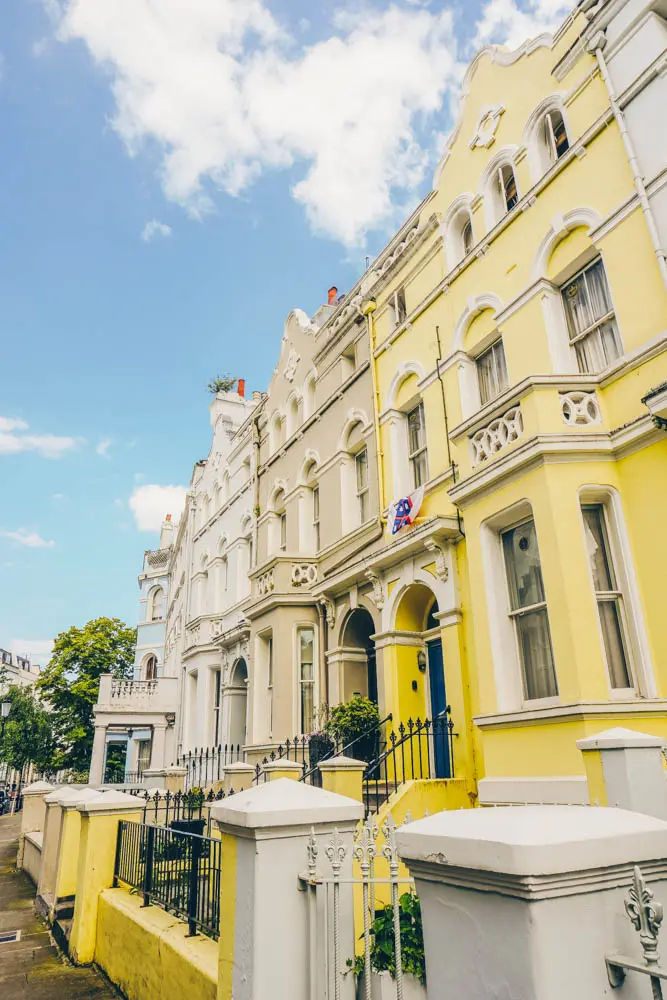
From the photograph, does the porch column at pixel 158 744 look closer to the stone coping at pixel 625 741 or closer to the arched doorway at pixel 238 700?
the arched doorway at pixel 238 700

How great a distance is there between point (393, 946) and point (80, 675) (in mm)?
35137

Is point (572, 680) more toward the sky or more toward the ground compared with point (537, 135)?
more toward the ground

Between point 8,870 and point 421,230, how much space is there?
642 inches

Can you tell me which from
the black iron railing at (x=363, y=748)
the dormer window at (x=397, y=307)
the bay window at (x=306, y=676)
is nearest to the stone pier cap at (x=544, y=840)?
the black iron railing at (x=363, y=748)

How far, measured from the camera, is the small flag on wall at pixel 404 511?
1125 cm

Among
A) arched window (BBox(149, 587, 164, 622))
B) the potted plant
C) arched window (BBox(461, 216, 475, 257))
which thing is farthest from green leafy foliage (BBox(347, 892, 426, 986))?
arched window (BBox(149, 587, 164, 622))

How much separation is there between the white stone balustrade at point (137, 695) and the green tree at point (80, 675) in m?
8.57

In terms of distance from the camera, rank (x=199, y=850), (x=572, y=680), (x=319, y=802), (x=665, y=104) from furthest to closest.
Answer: (x=665, y=104) < (x=572, y=680) < (x=199, y=850) < (x=319, y=802)

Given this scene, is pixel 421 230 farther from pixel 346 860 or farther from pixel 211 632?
pixel 211 632

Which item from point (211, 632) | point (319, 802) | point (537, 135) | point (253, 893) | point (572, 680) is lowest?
point (253, 893)

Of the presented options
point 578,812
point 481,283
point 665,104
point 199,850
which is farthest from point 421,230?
point 578,812

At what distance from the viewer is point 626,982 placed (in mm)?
1978

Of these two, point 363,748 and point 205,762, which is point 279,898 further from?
point 205,762

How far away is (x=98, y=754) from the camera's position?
24.4 metres
